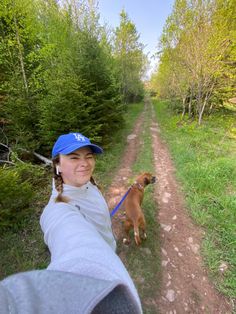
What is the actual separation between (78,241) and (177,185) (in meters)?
4.89

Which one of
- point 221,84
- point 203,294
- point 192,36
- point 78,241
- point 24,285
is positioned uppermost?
point 192,36

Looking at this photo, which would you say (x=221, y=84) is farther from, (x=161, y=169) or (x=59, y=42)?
(x=59, y=42)

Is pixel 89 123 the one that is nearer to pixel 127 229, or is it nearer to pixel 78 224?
pixel 127 229

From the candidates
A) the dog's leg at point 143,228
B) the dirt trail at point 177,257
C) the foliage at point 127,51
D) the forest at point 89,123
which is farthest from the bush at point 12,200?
the foliage at point 127,51

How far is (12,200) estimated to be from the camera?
11.3 ft

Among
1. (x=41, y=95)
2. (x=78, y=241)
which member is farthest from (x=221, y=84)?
(x=78, y=241)

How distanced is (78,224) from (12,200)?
2893 millimetres

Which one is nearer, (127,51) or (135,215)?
(135,215)

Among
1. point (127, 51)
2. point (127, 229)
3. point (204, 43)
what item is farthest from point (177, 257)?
point (127, 51)

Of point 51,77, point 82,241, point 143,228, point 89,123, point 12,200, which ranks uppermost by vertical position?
point 51,77

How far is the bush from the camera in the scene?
326 centimetres

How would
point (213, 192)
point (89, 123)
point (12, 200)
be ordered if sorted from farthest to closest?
point (89, 123)
point (213, 192)
point (12, 200)

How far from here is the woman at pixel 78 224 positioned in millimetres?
736

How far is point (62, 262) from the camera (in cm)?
Result: 80
